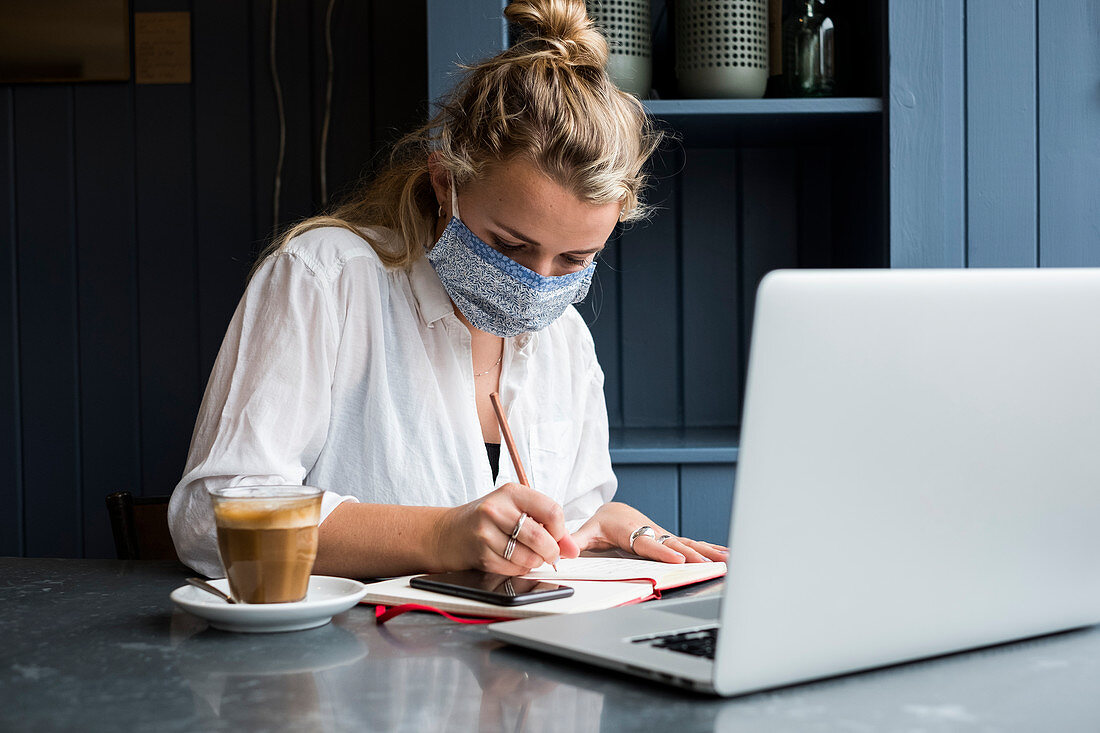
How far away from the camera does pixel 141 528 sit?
155 cm

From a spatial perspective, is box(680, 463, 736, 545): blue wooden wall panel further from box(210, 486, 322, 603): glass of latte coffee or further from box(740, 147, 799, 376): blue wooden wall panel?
box(210, 486, 322, 603): glass of latte coffee

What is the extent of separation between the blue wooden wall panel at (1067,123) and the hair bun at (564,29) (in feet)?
3.02

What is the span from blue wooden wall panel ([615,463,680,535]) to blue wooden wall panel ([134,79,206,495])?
0.98m

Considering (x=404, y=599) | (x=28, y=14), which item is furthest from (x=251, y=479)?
(x=28, y=14)

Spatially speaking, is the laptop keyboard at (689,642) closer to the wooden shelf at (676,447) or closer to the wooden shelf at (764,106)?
the wooden shelf at (676,447)

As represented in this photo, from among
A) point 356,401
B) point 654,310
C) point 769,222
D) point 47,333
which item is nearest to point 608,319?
point 654,310

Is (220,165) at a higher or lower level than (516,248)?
higher

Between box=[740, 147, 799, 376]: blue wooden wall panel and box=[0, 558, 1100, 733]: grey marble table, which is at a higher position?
box=[740, 147, 799, 376]: blue wooden wall panel

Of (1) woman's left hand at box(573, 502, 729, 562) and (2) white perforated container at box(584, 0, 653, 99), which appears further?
(2) white perforated container at box(584, 0, 653, 99)

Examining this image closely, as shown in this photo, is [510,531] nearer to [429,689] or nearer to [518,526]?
[518,526]

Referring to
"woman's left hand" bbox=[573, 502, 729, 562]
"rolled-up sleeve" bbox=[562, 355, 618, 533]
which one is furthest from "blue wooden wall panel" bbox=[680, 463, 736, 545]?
"woman's left hand" bbox=[573, 502, 729, 562]

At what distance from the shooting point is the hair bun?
1.41 m

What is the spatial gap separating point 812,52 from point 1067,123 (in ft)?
1.54

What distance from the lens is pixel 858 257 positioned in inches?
79.8
